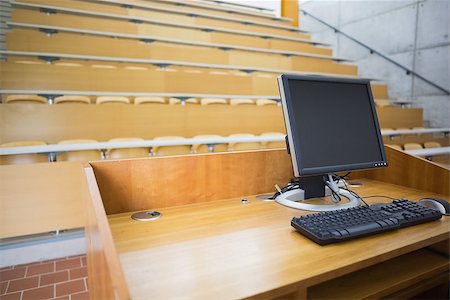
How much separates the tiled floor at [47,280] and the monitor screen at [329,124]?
105cm

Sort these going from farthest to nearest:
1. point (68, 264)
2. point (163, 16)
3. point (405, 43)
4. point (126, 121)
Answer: point (163, 16) < point (405, 43) < point (126, 121) < point (68, 264)

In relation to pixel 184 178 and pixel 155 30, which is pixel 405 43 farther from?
pixel 184 178

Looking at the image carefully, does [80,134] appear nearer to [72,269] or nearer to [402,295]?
[72,269]

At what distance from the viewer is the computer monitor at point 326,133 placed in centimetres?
74

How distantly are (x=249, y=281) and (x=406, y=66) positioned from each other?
4.02 metres

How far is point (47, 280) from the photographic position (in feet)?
4.43

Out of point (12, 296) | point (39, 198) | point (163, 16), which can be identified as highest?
point (163, 16)

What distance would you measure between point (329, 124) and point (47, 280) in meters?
1.30

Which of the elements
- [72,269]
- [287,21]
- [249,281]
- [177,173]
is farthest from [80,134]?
[287,21]

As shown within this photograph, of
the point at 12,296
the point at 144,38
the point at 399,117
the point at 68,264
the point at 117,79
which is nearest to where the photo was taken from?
the point at 12,296

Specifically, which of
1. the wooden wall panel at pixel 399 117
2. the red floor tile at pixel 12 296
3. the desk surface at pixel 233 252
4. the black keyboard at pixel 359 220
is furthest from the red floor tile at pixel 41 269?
the wooden wall panel at pixel 399 117

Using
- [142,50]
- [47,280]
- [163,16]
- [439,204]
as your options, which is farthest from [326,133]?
[163,16]

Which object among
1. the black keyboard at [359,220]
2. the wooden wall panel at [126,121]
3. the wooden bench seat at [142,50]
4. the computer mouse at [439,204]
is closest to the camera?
the black keyboard at [359,220]

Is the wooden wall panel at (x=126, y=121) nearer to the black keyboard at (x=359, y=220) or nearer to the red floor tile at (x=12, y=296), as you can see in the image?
the red floor tile at (x=12, y=296)
